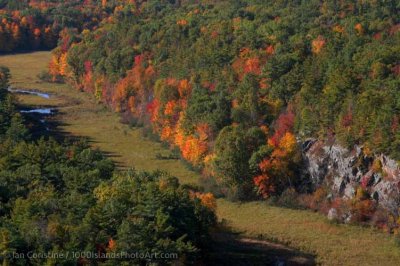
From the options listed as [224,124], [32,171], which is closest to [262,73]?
[224,124]

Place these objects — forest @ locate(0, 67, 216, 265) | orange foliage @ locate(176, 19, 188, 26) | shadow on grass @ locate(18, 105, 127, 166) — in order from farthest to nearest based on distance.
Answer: orange foliage @ locate(176, 19, 188, 26) → shadow on grass @ locate(18, 105, 127, 166) → forest @ locate(0, 67, 216, 265)

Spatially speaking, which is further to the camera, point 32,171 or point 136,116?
point 136,116

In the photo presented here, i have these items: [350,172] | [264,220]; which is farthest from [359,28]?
[264,220]

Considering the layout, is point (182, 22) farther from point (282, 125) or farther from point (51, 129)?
point (282, 125)

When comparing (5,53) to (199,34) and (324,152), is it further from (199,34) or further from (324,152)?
(324,152)

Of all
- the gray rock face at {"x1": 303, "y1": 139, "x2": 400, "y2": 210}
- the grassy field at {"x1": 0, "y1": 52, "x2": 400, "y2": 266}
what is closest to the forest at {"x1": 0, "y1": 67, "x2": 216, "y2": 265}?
the grassy field at {"x1": 0, "y1": 52, "x2": 400, "y2": 266}

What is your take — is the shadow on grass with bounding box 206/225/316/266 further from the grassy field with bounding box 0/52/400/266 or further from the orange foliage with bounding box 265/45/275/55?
the orange foliage with bounding box 265/45/275/55
